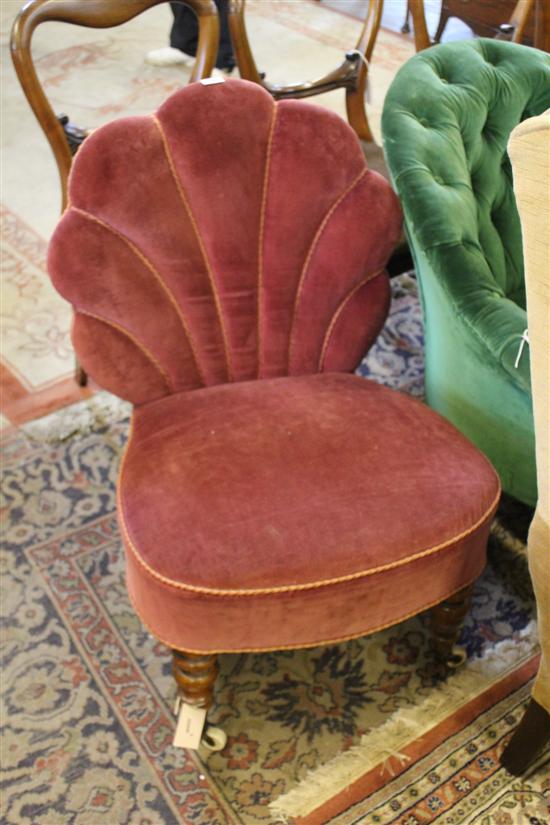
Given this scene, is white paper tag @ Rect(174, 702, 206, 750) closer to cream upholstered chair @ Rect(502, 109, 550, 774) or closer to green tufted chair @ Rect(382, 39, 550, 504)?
cream upholstered chair @ Rect(502, 109, 550, 774)

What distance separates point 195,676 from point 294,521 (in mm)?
260

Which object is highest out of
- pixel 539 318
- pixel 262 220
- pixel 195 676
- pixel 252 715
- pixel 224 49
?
pixel 539 318

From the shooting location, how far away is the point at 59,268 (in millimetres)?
1151

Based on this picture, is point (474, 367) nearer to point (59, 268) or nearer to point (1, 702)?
point (59, 268)

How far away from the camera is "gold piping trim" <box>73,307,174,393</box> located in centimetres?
118

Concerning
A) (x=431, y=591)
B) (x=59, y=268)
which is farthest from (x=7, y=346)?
(x=431, y=591)

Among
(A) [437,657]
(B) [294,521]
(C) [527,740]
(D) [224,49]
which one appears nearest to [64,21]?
(B) [294,521]

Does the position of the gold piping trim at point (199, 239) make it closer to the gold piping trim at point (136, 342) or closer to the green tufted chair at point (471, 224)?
the gold piping trim at point (136, 342)

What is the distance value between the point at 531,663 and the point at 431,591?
1.03 ft

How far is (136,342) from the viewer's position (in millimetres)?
1204

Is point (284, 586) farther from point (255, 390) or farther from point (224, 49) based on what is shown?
point (224, 49)

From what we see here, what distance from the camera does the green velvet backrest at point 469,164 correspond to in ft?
3.79

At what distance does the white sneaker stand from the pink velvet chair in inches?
86.2

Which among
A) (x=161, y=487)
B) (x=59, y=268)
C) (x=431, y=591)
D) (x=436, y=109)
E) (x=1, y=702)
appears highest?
(x=436, y=109)
